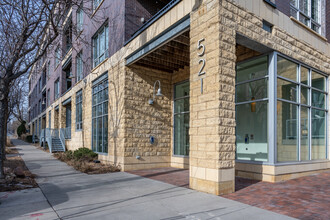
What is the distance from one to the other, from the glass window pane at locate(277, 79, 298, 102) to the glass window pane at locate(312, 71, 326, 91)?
5.79 ft

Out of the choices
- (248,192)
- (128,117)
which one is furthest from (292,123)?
(128,117)

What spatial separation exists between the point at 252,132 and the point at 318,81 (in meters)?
4.11

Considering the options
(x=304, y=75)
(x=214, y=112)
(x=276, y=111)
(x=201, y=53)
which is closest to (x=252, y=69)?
(x=276, y=111)

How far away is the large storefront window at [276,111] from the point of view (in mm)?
8188

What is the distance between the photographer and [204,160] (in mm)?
6582

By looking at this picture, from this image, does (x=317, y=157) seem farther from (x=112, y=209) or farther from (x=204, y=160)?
(x=112, y=209)

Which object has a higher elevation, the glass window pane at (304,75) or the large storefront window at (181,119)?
the glass window pane at (304,75)

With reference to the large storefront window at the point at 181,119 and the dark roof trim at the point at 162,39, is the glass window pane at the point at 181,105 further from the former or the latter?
the dark roof trim at the point at 162,39

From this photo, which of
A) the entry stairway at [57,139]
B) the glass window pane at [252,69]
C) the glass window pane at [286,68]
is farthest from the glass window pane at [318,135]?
the entry stairway at [57,139]

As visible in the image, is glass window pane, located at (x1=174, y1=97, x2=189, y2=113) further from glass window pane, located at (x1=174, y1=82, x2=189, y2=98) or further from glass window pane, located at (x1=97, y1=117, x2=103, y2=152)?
glass window pane, located at (x1=97, y1=117, x2=103, y2=152)

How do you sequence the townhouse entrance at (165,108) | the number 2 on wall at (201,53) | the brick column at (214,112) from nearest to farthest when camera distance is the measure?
the brick column at (214,112) < the number 2 on wall at (201,53) < the townhouse entrance at (165,108)

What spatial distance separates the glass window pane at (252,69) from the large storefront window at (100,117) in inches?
271

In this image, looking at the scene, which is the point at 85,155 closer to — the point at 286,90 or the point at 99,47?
the point at 99,47

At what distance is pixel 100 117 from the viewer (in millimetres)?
13750
